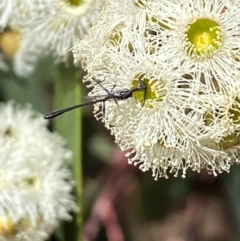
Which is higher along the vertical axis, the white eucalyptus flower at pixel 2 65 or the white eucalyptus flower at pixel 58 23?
the white eucalyptus flower at pixel 2 65

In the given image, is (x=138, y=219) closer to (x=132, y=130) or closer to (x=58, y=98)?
(x=58, y=98)

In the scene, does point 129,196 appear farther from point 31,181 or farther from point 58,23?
point 58,23

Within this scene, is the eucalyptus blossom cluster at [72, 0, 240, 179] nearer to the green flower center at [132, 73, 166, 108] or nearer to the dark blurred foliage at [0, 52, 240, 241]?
the green flower center at [132, 73, 166, 108]

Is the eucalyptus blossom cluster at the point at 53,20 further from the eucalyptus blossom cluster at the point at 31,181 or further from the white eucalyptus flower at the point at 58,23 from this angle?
the eucalyptus blossom cluster at the point at 31,181

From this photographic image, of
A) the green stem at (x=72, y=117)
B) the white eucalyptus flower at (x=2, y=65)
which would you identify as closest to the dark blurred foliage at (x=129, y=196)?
the white eucalyptus flower at (x=2, y=65)

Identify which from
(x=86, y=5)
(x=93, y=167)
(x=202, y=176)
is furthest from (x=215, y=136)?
(x=93, y=167)

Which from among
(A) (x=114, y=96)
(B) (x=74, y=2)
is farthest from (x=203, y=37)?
(B) (x=74, y=2)
